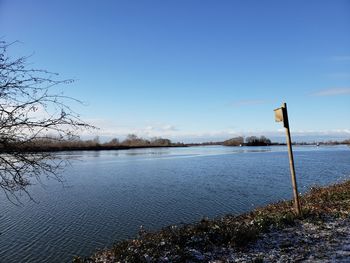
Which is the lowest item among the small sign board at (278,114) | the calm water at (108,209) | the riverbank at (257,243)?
the calm water at (108,209)

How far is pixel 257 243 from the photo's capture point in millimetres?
7336

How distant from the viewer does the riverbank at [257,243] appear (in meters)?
6.55

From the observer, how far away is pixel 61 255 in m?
10.7

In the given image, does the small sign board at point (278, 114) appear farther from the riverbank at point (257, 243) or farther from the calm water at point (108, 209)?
the calm water at point (108, 209)

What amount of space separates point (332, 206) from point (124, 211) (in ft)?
32.0

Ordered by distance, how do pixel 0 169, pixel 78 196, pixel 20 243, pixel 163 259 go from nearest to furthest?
1. pixel 0 169
2. pixel 163 259
3. pixel 20 243
4. pixel 78 196

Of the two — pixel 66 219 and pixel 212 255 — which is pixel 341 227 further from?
pixel 66 219

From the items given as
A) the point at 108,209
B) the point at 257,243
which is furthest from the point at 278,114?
the point at 108,209

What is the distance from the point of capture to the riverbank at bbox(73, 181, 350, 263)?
655cm

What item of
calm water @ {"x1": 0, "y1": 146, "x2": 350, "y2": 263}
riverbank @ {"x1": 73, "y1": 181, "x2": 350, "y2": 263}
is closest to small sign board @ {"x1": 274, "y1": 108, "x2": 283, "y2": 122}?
riverbank @ {"x1": 73, "y1": 181, "x2": 350, "y2": 263}

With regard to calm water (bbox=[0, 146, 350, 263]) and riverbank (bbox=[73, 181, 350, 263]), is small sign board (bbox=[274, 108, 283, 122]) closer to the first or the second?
riverbank (bbox=[73, 181, 350, 263])

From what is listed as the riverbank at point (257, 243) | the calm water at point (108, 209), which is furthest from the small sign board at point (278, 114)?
the calm water at point (108, 209)

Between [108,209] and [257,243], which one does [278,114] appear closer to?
[257,243]

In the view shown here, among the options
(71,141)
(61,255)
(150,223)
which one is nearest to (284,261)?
(71,141)
